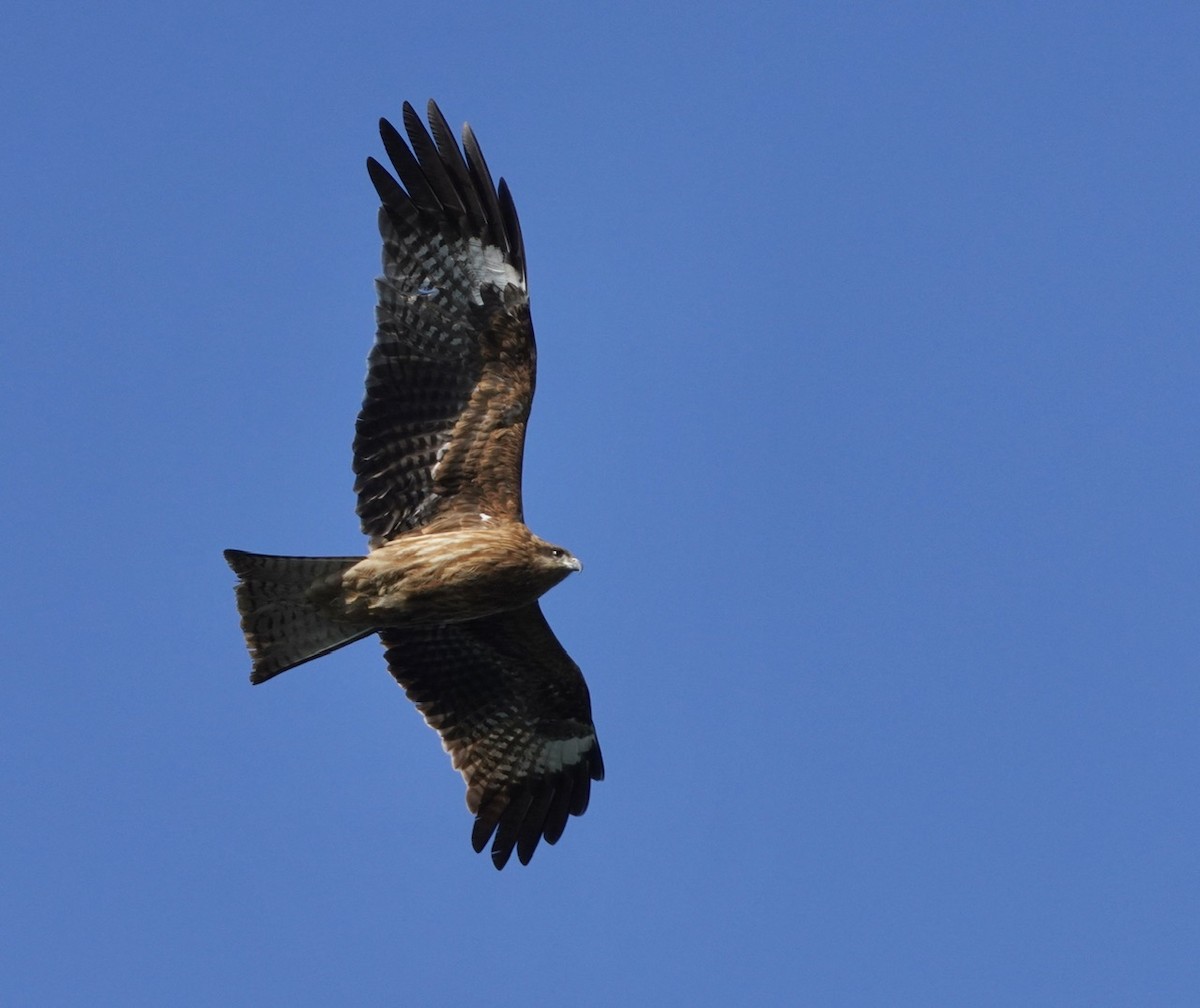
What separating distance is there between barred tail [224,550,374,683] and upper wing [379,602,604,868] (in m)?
1.00

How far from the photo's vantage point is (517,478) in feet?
41.5

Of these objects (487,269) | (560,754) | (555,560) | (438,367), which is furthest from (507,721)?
(487,269)

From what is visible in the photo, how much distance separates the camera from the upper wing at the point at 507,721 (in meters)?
13.5

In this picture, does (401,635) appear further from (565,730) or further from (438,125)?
(438,125)

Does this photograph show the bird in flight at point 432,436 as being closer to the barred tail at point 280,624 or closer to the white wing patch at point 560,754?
the barred tail at point 280,624

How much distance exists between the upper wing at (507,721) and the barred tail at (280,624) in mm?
1001

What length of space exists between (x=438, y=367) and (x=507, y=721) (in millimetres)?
2785

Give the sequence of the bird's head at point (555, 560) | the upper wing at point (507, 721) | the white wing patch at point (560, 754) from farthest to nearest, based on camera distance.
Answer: the white wing patch at point (560, 754)
the upper wing at point (507, 721)
the bird's head at point (555, 560)

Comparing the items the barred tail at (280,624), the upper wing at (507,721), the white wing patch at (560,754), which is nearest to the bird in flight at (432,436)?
the barred tail at (280,624)

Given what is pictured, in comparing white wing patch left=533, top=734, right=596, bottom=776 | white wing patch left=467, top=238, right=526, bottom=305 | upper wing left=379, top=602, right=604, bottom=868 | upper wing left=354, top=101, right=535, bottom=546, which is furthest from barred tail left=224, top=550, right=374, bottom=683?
white wing patch left=467, top=238, right=526, bottom=305

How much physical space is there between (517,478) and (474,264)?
4.84 ft

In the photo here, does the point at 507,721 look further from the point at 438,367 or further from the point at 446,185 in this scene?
the point at 446,185

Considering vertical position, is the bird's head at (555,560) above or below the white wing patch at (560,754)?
above

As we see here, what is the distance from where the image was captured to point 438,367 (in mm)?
12602
